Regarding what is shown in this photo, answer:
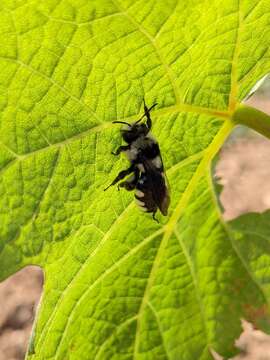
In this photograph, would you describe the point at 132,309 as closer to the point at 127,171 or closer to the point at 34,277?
the point at 127,171

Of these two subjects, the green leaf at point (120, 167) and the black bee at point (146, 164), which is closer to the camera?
the green leaf at point (120, 167)

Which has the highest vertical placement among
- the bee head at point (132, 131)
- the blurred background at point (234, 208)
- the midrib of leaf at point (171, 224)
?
the bee head at point (132, 131)

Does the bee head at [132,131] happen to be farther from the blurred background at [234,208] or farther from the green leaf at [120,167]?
the blurred background at [234,208]

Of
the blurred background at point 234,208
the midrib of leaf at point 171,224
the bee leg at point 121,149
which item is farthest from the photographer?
the blurred background at point 234,208

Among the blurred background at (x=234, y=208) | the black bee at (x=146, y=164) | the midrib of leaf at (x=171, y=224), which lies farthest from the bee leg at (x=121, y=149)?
the blurred background at (x=234, y=208)

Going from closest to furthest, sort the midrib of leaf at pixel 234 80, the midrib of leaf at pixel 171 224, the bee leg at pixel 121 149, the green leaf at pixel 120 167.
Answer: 1. the green leaf at pixel 120 167
2. the midrib of leaf at pixel 234 80
3. the bee leg at pixel 121 149
4. the midrib of leaf at pixel 171 224

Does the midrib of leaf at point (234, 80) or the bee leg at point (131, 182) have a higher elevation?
the midrib of leaf at point (234, 80)

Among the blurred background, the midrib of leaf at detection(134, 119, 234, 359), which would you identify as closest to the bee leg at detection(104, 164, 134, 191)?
the midrib of leaf at detection(134, 119, 234, 359)

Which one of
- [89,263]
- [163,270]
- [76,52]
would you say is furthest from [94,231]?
[76,52]
